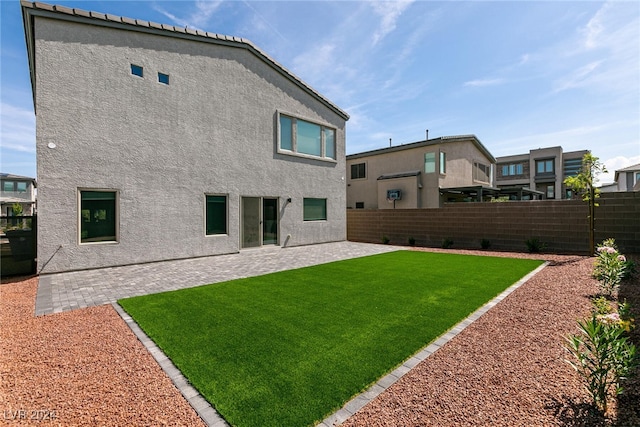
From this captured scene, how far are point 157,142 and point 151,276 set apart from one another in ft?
15.4

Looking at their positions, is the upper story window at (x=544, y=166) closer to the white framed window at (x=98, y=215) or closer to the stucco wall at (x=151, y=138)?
the stucco wall at (x=151, y=138)

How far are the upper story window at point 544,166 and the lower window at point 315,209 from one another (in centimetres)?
3789

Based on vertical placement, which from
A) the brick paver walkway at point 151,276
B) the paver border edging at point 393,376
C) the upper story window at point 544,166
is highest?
the upper story window at point 544,166

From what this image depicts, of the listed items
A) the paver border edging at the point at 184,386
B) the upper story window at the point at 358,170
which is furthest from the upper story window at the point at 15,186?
the paver border edging at the point at 184,386

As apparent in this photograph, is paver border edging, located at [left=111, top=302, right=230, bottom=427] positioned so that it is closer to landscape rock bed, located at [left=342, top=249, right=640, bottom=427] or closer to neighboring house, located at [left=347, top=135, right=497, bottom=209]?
landscape rock bed, located at [left=342, top=249, right=640, bottom=427]

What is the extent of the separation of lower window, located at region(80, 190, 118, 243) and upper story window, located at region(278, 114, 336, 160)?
696 cm

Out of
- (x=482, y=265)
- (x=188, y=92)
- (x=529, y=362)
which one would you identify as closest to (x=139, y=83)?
(x=188, y=92)

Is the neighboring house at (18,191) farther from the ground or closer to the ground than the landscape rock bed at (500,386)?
farther from the ground

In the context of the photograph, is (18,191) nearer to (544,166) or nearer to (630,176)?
(630,176)

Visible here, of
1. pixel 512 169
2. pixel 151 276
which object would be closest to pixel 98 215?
pixel 151 276

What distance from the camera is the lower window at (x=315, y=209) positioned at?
47.0 feet

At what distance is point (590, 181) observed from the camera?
991 centimetres

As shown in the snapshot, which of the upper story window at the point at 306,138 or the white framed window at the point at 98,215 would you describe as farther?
the upper story window at the point at 306,138

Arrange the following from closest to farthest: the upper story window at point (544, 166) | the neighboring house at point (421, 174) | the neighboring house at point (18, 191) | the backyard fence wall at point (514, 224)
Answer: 1. the backyard fence wall at point (514, 224)
2. the neighboring house at point (421, 174)
3. the neighboring house at point (18, 191)
4. the upper story window at point (544, 166)
